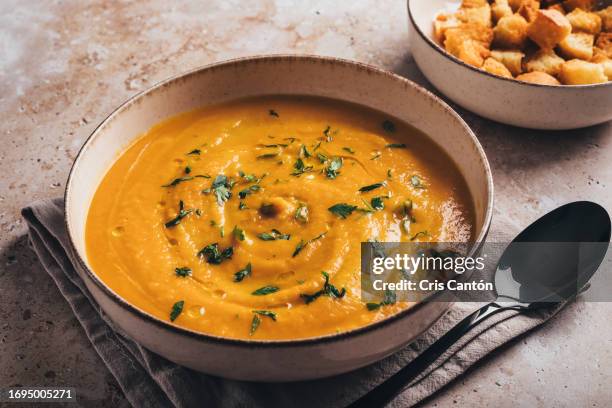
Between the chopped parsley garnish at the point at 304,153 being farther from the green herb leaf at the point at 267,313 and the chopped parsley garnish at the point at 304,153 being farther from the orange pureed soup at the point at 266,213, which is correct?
the green herb leaf at the point at 267,313

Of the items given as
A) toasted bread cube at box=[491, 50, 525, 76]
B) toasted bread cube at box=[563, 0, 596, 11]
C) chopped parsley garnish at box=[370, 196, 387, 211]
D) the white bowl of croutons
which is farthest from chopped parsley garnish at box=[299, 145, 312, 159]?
toasted bread cube at box=[563, 0, 596, 11]

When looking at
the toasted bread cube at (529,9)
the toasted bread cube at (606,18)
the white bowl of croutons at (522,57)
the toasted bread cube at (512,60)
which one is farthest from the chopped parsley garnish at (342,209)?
the toasted bread cube at (606,18)

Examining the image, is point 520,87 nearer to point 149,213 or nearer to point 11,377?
point 149,213

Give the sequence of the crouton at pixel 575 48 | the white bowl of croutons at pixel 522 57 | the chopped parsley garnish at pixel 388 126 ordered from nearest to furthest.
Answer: the chopped parsley garnish at pixel 388 126
the white bowl of croutons at pixel 522 57
the crouton at pixel 575 48

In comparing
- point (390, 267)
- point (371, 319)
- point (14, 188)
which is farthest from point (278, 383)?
point (14, 188)

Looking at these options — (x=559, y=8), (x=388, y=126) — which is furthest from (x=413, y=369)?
(x=559, y=8)

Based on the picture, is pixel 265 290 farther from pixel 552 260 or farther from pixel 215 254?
pixel 552 260
